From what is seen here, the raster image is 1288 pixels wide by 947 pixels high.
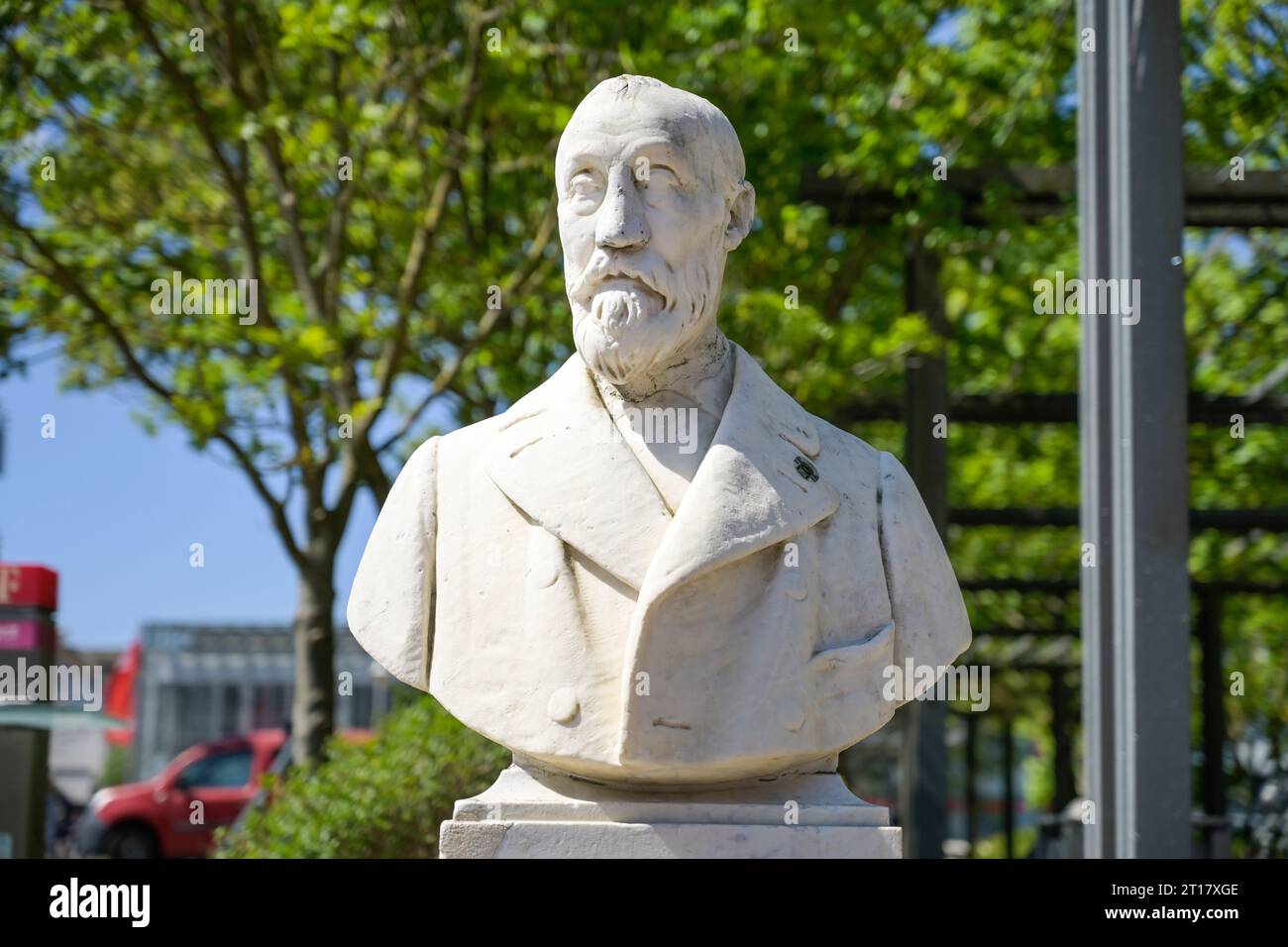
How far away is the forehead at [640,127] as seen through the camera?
5094 millimetres

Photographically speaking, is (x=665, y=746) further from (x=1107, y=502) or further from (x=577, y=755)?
(x=1107, y=502)

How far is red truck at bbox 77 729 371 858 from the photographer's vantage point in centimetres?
1986

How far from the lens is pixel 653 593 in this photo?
16.1 feet

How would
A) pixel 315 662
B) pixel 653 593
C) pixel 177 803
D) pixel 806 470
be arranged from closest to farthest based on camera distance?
pixel 653 593
pixel 806 470
pixel 315 662
pixel 177 803

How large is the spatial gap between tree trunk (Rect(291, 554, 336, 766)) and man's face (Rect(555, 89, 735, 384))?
7607 mm

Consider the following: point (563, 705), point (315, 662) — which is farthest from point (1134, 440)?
point (315, 662)

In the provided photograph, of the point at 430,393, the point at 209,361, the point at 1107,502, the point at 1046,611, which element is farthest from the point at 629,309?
the point at 1046,611

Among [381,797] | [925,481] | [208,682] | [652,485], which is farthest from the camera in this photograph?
[208,682]

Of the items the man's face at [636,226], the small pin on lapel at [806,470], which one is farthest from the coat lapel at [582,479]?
the small pin on lapel at [806,470]

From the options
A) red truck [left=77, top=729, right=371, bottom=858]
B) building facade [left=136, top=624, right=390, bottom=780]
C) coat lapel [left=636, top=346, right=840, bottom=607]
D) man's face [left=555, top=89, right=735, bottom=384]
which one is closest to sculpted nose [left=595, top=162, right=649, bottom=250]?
man's face [left=555, top=89, right=735, bottom=384]

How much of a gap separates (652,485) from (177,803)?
16417 millimetres

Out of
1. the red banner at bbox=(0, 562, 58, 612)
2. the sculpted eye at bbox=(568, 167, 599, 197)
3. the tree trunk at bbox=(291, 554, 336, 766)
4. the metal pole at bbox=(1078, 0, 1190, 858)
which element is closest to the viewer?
the sculpted eye at bbox=(568, 167, 599, 197)

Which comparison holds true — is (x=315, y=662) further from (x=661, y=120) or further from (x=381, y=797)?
(x=661, y=120)

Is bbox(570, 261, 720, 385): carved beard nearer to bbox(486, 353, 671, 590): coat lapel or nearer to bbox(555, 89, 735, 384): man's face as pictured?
bbox(555, 89, 735, 384): man's face
